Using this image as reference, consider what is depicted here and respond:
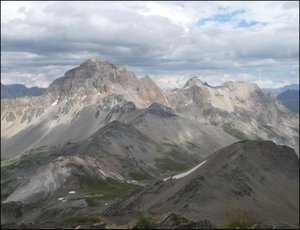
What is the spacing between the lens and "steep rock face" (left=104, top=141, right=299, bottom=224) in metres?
155

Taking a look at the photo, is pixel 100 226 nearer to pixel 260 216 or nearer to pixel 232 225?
pixel 232 225

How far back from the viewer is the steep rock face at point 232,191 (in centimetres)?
15538

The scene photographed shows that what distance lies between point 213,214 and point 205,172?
33310 mm

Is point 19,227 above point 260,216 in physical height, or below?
above

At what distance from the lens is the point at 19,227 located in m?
77.5

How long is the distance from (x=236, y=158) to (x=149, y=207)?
43952mm

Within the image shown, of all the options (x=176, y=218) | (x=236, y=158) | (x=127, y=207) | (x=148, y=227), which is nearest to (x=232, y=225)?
(x=148, y=227)

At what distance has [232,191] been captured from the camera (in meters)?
169

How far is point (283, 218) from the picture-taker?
153 metres

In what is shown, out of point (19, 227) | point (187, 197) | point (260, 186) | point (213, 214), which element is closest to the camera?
point (19, 227)

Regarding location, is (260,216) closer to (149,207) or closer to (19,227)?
(149,207)

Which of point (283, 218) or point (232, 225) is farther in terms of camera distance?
point (283, 218)

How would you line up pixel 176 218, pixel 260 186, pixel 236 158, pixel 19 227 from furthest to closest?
pixel 236 158 < pixel 260 186 < pixel 176 218 < pixel 19 227

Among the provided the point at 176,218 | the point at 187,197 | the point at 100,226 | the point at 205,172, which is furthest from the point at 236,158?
the point at 100,226
